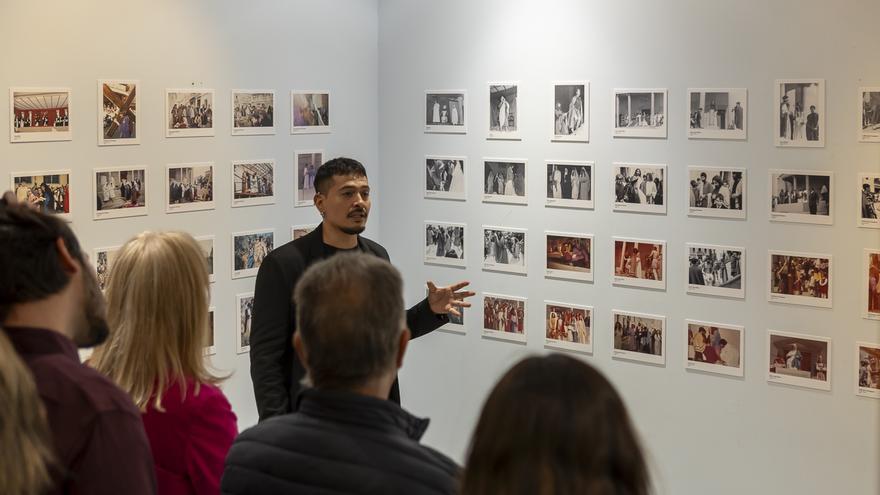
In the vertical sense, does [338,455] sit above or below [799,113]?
below

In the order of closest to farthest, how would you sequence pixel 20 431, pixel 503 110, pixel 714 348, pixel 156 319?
pixel 20 431, pixel 156 319, pixel 714 348, pixel 503 110

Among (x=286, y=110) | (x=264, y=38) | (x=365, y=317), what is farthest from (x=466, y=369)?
(x=365, y=317)

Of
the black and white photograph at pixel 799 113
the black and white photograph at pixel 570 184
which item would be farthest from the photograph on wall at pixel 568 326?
the black and white photograph at pixel 799 113

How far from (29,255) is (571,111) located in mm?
4290

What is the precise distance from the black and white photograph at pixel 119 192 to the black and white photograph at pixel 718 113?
9.47 feet

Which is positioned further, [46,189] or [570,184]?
[570,184]

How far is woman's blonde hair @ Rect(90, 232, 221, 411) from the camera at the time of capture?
277cm

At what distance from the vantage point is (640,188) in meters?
5.85

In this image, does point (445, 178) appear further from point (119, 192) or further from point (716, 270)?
point (119, 192)

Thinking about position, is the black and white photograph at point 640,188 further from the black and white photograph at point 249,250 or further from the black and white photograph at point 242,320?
the black and white photograph at point 242,320

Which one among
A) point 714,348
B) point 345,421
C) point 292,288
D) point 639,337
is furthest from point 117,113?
point 345,421

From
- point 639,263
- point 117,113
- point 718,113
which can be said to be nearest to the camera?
point 117,113

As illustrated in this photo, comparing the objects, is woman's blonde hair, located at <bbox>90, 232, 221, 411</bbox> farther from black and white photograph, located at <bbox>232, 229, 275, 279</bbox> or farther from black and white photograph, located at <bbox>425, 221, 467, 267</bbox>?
black and white photograph, located at <bbox>425, 221, 467, 267</bbox>

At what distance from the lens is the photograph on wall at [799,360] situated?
5.28 metres
